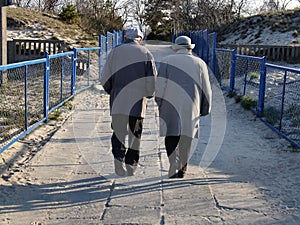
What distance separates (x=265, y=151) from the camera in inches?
274

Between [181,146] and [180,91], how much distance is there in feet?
2.24

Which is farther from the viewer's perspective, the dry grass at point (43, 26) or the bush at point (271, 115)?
the dry grass at point (43, 26)

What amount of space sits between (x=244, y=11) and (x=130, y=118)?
40778 millimetres

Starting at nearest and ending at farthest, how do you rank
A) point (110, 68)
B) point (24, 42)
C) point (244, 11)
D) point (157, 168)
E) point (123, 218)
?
1. point (123, 218)
2. point (110, 68)
3. point (157, 168)
4. point (24, 42)
5. point (244, 11)

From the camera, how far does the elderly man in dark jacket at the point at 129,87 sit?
17.5 ft

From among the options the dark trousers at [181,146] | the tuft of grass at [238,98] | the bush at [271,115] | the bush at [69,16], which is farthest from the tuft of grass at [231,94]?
the bush at [69,16]

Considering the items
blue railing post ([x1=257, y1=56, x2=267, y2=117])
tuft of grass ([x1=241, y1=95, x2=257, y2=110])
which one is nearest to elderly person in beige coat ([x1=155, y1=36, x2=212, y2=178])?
blue railing post ([x1=257, y1=56, x2=267, y2=117])

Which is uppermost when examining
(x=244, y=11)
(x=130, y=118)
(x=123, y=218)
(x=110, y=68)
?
(x=244, y=11)

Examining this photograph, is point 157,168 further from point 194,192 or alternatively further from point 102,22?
point 102,22

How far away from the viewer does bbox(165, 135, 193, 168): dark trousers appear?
5.43 metres

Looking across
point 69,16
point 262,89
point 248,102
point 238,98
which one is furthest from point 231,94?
point 69,16

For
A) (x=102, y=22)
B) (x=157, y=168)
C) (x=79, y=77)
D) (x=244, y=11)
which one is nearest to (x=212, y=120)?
(x=157, y=168)

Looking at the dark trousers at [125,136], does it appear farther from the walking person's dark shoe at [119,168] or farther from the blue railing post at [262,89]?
the blue railing post at [262,89]

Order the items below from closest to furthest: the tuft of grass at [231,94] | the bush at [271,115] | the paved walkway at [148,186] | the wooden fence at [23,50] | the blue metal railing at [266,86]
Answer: the paved walkway at [148,186]
the blue metal railing at [266,86]
the bush at [271,115]
the tuft of grass at [231,94]
the wooden fence at [23,50]
